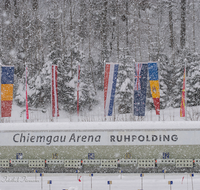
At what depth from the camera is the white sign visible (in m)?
9.50

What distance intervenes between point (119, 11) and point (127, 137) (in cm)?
2591

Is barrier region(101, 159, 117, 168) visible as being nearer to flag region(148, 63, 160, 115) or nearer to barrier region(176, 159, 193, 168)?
barrier region(176, 159, 193, 168)

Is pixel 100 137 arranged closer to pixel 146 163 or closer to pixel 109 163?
pixel 109 163

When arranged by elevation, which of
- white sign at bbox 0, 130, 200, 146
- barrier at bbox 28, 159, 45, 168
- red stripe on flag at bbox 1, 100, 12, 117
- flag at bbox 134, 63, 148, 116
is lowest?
barrier at bbox 28, 159, 45, 168

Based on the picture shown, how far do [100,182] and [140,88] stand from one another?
17.8 ft

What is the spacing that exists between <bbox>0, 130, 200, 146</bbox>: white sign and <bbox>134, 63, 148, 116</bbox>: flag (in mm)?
2703

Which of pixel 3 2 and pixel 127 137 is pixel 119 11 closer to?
pixel 3 2

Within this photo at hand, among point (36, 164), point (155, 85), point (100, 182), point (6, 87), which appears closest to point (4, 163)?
point (36, 164)

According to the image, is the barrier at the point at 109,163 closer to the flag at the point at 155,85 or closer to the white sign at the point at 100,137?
the white sign at the point at 100,137

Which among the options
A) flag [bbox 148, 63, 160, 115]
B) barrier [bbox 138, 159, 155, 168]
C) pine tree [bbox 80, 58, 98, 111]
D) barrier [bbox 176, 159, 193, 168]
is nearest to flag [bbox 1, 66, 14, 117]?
flag [bbox 148, 63, 160, 115]

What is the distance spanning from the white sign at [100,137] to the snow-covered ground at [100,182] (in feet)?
3.91

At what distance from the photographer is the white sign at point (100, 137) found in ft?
31.2

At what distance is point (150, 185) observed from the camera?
313 inches

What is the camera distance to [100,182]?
329 inches
